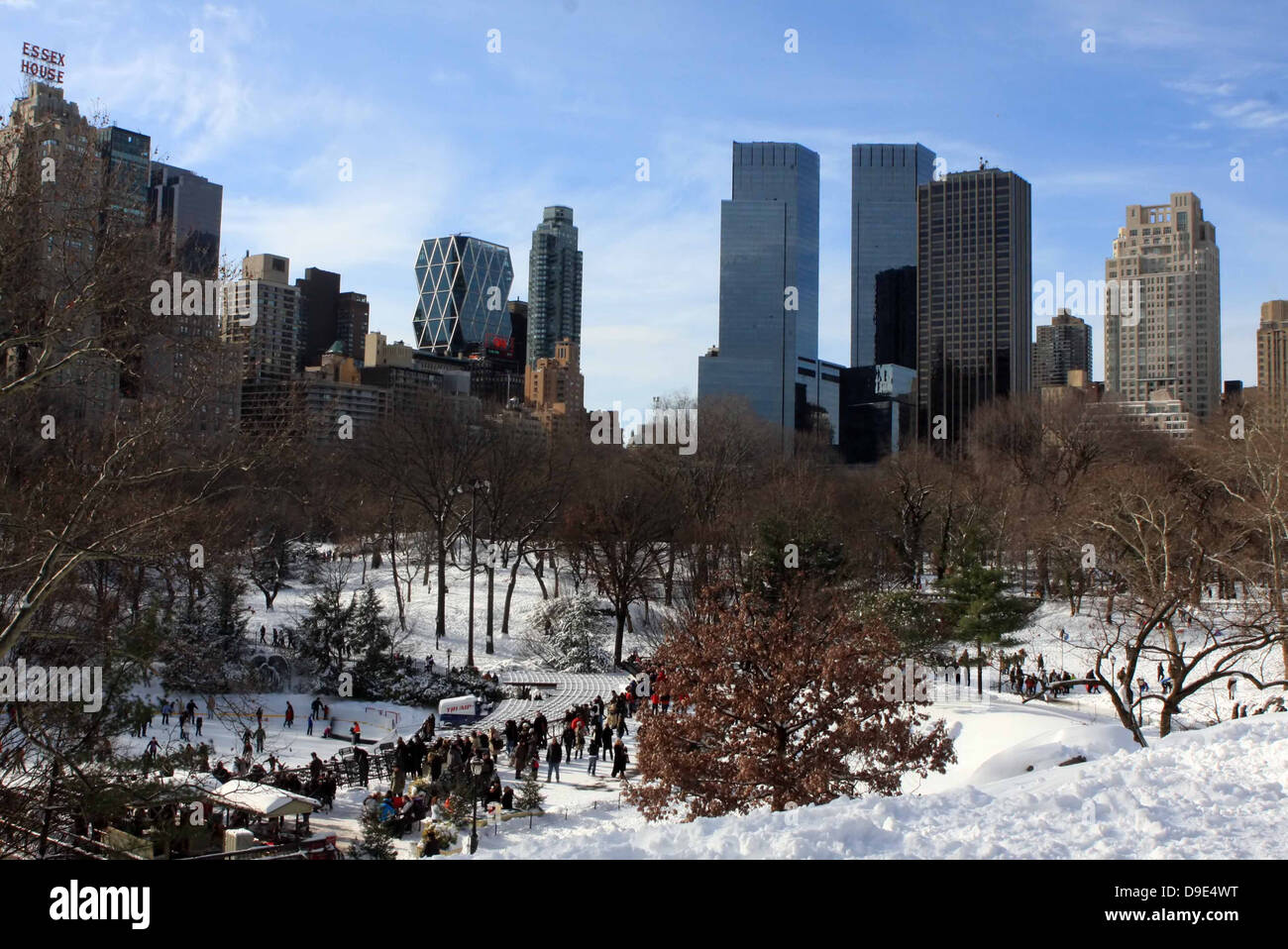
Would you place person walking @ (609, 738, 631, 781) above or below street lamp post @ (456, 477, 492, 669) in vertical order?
below

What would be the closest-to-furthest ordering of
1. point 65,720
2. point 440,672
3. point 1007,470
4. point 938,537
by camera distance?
1. point 65,720
2. point 440,672
3. point 938,537
4. point 1007,470

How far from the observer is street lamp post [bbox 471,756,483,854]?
53.1 ft

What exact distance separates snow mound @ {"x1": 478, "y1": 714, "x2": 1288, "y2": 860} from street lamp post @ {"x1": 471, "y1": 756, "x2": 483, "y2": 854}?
6.75 m

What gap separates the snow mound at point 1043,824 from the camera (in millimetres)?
8258

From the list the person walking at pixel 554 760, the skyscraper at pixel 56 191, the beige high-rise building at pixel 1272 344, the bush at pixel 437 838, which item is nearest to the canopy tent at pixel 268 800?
the bush at pixel 437 838

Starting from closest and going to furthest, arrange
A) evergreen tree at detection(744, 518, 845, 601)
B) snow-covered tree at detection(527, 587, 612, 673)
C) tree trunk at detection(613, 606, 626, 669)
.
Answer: evergreen tree at detection(744, 518, 845, 601) < snow-covered tree at detection(527, 587, 612, 673) < tree trunk at detection(613, 606, 626, 669)

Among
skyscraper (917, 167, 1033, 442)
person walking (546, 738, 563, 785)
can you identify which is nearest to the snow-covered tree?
person walking (546, 738, 563, 785)

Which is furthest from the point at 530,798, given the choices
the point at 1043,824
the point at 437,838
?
the point at 1043,824

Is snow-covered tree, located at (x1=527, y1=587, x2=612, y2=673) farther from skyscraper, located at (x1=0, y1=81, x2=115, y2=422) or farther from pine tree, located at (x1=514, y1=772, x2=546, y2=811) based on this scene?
skyscraper, located at (x1=0, y1=81, x2=115, y2=422)

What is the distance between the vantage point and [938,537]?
52.8 meters

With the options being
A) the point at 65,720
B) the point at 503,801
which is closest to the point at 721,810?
the point at 503,801

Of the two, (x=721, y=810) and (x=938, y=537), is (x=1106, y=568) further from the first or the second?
(x=721, y=810)

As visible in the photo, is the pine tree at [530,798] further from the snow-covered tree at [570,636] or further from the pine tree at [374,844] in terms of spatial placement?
the snow-covered tree at [570,636]
